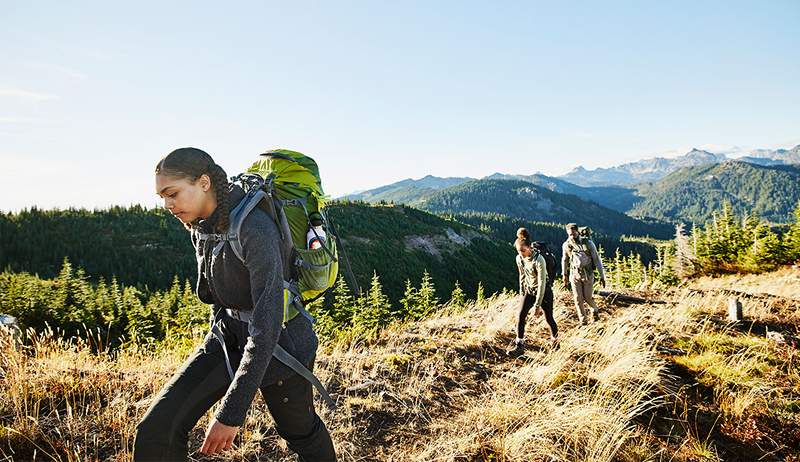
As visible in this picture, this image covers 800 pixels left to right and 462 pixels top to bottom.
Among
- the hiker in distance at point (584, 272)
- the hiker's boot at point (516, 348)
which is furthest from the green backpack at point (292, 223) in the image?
the hiker in distance at point (584, 272)

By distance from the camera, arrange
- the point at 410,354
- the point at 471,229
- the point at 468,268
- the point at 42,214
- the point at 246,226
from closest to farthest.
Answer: the point at 246,226, the point at 410,354, the point at 42,214, the point at 468,268, the point at 471,229

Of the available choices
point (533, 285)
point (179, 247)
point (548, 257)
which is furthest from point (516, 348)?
point (179, 247)

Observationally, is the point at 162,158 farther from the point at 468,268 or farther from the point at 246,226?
the point at 468,268

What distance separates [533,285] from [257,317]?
6284 millimetres

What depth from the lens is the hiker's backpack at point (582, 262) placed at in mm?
8719

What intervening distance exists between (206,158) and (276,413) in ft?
5.09

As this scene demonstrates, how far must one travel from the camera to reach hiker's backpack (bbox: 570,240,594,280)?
8.72m

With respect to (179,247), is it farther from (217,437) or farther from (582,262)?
(217,437)

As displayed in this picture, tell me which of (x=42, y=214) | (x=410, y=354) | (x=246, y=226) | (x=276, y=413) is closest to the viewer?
(x=246, y=226)

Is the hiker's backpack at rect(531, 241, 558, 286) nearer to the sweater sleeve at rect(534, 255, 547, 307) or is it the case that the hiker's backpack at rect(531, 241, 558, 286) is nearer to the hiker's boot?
the sweater sleeve at rect(534, 255, 547, 307)

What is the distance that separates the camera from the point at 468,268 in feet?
394

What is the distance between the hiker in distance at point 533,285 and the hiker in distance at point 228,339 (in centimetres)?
533

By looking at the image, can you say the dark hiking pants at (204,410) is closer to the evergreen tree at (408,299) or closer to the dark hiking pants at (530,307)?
the dark hiking pants at (530,307)

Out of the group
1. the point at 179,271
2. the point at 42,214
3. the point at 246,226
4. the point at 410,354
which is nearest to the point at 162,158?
the point at 246,226
